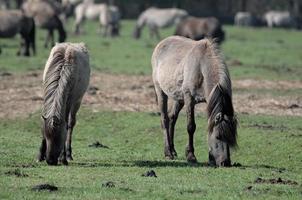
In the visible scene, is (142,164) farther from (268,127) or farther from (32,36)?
(32,36)

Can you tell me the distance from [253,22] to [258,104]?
4601 cm

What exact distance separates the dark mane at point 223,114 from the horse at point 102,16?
37.9 metres

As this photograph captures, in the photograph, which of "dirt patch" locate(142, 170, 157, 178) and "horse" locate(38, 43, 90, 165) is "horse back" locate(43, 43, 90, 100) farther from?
"dirt patch" locate(142, 170, 157, 178)

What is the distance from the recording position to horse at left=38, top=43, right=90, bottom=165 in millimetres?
13281

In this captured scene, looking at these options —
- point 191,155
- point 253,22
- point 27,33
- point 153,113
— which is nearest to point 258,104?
point 153,113

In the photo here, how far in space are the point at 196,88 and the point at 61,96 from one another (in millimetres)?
2370

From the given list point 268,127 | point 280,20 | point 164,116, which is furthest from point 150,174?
point 280,20

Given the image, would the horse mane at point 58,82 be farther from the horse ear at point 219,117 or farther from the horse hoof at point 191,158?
the horse hoof at point 191,158

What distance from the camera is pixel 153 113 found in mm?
20609

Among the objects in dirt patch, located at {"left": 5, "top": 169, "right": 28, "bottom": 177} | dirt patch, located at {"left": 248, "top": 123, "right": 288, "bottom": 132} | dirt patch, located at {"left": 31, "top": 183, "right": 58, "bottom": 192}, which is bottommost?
dirt patch, located at {"left": 248, "top": 123, "right": 288, "bottom": 132}

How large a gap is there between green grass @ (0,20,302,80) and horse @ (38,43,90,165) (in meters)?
14.2

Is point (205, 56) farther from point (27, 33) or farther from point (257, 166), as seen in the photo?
point (27, 33)

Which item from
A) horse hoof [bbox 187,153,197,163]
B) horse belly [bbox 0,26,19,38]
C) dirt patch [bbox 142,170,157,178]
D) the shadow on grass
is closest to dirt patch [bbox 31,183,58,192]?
dirt patch [bbox 142,170,157,178]

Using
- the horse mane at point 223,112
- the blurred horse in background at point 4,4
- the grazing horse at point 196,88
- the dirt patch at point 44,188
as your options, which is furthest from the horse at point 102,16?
the dirt patch at point 44,188
